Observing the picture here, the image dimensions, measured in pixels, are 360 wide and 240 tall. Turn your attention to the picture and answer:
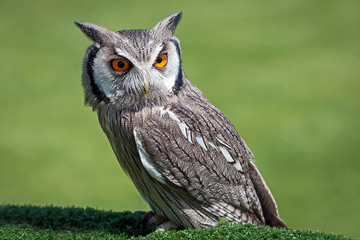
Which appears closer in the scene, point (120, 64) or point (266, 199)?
point (120, 64)

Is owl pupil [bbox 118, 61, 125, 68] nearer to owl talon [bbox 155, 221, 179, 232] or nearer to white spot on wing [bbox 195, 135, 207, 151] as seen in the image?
white spot on wing [bbox 195, 135, 207, 151]

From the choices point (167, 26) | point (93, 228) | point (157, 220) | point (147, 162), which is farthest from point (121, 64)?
point (93, 228)

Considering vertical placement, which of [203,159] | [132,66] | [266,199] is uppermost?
[132,66]

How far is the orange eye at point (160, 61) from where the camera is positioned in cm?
199

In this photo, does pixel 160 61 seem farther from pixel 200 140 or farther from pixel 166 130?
pixel 200 140

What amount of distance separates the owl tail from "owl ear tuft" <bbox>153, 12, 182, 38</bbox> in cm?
76

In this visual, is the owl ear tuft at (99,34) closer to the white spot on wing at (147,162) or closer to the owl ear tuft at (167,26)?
the owl ear tuft at (167,26)

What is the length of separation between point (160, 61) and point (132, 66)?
0.13 metres

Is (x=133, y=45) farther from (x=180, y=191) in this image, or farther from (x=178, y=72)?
(x=180, y=191)

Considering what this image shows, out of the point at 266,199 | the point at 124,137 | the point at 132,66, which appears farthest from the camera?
the point at 266,199

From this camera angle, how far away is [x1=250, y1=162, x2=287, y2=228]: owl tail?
7.64 ft

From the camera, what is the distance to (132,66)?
1959mm

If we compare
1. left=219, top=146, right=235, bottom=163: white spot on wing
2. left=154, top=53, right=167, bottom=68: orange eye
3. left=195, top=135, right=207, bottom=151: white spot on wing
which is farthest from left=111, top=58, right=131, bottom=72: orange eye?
left=219, top=146, right=235, bottom=163: white spot on wing

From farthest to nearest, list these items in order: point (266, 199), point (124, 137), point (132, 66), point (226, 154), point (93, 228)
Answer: point (93, 228)
point (266, 199)
point (226, 154)
point (124, 137)
point (132, 66)
